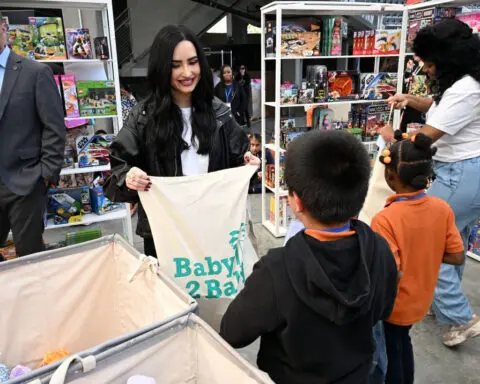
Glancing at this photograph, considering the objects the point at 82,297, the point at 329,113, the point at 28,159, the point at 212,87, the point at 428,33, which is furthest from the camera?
the point at 329,113

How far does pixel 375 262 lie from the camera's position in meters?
0.99

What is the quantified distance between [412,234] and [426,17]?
8.76ft

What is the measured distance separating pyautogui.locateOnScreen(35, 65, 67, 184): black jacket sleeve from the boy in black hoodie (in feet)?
5.33

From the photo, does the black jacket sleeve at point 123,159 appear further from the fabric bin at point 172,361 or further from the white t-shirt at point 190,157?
the fabric bin at point 172,361

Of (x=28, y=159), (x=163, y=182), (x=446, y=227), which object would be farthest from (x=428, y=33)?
(x=28, y=159)

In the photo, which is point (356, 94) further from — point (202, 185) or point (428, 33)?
point (202, 185)

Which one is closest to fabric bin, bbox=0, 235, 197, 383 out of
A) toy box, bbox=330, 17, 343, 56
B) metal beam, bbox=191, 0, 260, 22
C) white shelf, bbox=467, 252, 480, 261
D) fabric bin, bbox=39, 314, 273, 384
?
fabric bin, bbox=39, 314, 273, 384

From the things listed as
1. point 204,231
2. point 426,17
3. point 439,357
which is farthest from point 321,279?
point 426,17

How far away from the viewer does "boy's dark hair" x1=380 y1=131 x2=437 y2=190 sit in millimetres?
1495

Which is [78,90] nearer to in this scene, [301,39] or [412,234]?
[301,39]

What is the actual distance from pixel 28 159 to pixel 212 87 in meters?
1.18

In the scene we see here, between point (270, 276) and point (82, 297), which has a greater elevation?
point (270, 276)

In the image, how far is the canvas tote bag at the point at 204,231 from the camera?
145 centimetres

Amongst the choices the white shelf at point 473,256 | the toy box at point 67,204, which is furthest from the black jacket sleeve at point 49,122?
the white shelf at point 473,256
